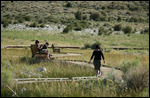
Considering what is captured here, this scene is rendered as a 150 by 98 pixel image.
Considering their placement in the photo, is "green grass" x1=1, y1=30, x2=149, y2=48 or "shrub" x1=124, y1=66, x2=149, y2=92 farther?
"green grass" x1=1, y1=30, x2=149, y2=48

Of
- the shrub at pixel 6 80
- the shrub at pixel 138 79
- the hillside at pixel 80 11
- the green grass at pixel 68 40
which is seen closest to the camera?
the shrub at pixel 138 79

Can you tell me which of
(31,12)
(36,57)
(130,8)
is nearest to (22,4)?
(31,12)

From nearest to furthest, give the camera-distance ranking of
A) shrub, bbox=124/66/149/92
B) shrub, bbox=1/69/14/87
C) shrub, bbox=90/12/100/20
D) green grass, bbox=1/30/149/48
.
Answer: shrub, bbox=124/66/149/92 → shrub, bbox=1/69/14/87 → green grass, bbox=1/30/149/48 → shrub, bbox=90/12/100/20

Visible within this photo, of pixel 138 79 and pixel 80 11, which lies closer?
pixel 138 79

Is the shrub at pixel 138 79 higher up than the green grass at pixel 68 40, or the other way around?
the shrub at pixel 138 79

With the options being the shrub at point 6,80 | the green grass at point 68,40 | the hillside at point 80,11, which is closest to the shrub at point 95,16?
the hillside at point 80,11

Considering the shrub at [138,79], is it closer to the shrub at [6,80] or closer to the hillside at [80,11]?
the shrub at [6,80]

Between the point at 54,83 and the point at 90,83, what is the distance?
1.32m

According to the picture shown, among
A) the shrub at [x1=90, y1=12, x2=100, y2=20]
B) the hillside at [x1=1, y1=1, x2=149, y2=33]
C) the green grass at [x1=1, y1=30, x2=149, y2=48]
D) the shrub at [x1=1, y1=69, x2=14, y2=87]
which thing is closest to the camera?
the shrub at [x1=1, y1=69, x2=14, y2=87]

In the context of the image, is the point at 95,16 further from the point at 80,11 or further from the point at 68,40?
the point at 68,40

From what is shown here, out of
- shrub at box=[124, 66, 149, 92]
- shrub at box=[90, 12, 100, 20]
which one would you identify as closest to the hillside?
shrub at box=[90, 12, 100, 20]

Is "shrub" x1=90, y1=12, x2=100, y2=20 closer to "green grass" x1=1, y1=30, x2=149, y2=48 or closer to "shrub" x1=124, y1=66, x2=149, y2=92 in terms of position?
"green grass" x1=1, y1=30, x2=149, y2=48

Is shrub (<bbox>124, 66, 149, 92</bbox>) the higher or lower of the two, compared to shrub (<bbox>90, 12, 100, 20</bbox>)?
higher

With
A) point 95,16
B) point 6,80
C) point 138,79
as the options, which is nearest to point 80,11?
point 95,16
